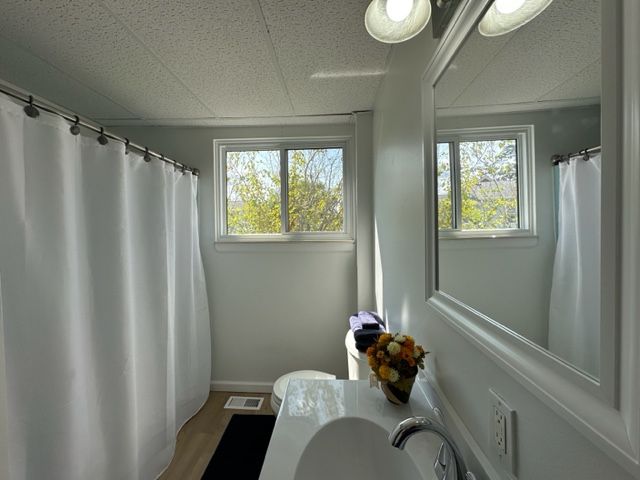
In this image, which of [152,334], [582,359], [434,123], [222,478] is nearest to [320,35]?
[434,123]

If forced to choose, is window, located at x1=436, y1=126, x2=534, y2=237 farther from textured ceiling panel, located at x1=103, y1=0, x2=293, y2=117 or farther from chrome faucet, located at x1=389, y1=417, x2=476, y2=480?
textured ceiling panel, located at x1=103, y1=0, x2=293, y2=117

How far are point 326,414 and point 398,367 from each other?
0.25 meters

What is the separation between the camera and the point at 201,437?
187 cm

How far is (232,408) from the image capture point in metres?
2.13

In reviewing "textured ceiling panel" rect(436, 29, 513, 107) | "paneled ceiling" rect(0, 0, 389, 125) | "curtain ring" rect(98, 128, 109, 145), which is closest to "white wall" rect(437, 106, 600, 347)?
"textured ceiling panel" rect(436, 29, 513, 107)

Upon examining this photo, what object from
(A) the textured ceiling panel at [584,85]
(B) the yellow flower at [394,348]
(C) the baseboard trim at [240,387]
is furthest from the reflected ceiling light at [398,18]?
(C) the baseboard trim at [240,387]

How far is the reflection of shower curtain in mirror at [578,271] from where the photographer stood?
1.23 feet

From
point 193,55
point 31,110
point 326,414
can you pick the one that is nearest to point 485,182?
point 326,414

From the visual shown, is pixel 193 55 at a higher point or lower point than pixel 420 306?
higher

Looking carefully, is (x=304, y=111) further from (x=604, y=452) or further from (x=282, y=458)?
(x=604, y=452)

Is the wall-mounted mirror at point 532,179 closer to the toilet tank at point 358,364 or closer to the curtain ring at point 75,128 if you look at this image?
the toilet tank at point 358,364

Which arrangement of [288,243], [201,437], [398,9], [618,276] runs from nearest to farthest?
[618,276], [398,9], [201,437], [288,243]

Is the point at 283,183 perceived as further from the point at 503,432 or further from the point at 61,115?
the point at 503,432

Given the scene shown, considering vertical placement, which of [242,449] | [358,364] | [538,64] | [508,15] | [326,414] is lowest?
[242,449]
